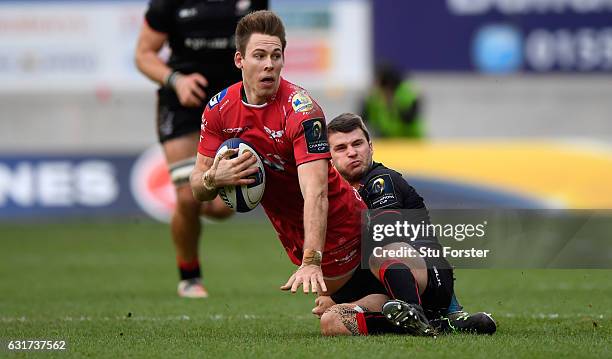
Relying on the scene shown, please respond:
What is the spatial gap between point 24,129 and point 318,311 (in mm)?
14932

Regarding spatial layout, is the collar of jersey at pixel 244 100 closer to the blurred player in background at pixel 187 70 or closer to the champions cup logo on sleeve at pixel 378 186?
the champions cup logo on sleeve at pixel 378 186

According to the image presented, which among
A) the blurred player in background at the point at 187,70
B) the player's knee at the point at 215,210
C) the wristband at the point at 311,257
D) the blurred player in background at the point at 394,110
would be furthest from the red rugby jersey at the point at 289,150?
the blurred player in background at the point at 394,110

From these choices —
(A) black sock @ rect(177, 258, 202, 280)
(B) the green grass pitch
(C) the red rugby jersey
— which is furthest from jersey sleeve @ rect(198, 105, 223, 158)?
(A) black sock @ rect(177, 258, 202, 280)

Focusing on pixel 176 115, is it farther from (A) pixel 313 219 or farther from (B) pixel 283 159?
(A) pixel 313 219

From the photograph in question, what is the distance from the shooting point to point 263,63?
599 centimetres

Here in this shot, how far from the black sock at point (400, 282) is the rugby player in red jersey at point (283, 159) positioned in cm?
34

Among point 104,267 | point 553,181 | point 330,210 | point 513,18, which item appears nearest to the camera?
point 330,210

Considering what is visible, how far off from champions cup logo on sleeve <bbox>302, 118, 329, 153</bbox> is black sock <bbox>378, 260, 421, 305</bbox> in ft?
2.22

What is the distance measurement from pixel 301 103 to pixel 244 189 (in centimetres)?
52

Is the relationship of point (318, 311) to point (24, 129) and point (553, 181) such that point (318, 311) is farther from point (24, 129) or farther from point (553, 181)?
point (24, 129)

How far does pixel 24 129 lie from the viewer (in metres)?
20.5

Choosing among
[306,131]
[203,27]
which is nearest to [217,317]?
[306,131]

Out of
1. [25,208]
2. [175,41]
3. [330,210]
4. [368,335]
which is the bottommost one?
[25,208]

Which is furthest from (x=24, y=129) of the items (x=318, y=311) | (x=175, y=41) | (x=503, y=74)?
(x=318, y=311)
